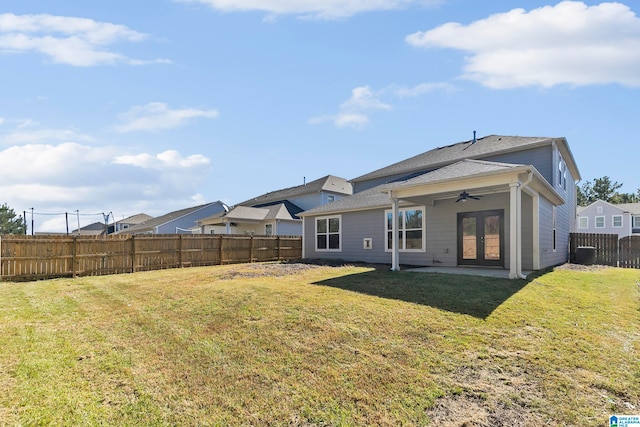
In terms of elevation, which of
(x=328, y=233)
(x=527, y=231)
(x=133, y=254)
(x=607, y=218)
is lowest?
(x=133, y=254)

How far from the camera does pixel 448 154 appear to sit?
1636cm

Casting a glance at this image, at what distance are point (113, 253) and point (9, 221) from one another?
47.7 metres

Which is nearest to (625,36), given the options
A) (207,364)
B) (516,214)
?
(516,214)

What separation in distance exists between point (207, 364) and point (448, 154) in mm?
15320

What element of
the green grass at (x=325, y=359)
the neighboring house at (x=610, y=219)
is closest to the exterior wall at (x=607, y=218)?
the neighboring house at (x=610, y=219)

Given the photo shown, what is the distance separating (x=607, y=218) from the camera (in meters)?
34.8

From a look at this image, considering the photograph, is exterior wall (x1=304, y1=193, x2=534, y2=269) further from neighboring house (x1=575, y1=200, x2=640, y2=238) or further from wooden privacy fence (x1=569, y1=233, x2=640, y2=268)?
neighboring house (x1=575, y1=200, x2=640, y2=238)

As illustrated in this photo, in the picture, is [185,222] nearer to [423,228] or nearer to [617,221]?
[423,228]

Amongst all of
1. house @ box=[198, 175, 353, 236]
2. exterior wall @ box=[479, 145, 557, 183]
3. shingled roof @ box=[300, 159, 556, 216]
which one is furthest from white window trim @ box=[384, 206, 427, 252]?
house @ box=[198, 175, 353, 236]

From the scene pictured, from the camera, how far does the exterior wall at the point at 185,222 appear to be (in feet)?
105

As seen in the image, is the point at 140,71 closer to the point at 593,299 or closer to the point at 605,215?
the point at 593,299

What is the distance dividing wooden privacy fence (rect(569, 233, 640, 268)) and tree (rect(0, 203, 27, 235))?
56.4m

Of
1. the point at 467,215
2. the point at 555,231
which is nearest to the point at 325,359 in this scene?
the point at 467,215

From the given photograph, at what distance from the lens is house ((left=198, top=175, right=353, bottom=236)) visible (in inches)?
910
